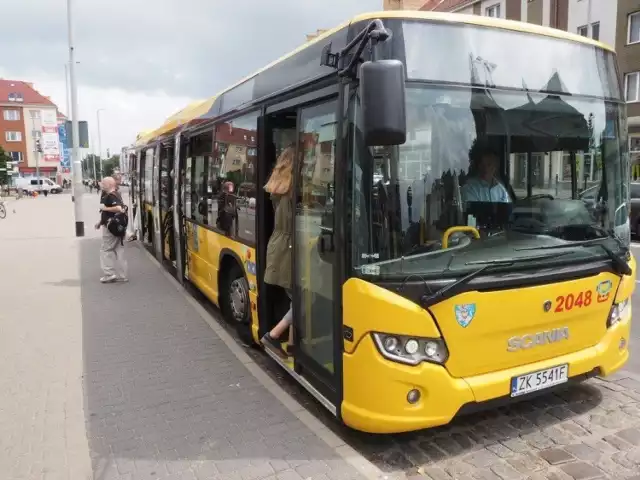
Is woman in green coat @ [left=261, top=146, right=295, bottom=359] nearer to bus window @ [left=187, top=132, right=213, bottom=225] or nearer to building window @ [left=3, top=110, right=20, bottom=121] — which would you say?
bus window @ [left=187, top=132, right=213, bottom=225]

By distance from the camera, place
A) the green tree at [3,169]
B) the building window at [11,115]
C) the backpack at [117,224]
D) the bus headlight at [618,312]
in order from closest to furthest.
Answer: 1. the bus headlight at [618,312]
2. the backpack at [117,224]
3. the green tree at [3,169]
4. the building window at [11,115]

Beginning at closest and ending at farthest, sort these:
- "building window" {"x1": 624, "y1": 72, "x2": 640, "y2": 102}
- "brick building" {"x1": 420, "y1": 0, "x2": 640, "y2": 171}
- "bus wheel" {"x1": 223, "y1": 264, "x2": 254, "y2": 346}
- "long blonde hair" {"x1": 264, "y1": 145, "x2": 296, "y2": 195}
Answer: "long blonde hair" {"x1": 264, "y1": 145, "x2": 296, "y2": 195} → "bus wheel" {"x1": 223, "y1": 264, "x2": 254, "y2": 346} → "brick building" {"x1": 420, "y1": 0, "x2": 640, "y2": 171} → "building window" {"x1": 624, "y1": 72, "x2": 640, "y2": 102}


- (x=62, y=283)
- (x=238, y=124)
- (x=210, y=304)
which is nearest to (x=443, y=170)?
(x=238, y=124)

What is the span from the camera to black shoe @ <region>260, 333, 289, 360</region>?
15.1 feet

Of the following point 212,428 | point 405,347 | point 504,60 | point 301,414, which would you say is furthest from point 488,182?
point 212,428

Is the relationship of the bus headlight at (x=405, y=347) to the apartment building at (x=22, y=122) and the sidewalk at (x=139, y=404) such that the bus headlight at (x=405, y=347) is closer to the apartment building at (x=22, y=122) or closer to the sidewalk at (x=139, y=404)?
the sidewalk at (x=139, y=404)

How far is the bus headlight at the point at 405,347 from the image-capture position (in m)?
3.20

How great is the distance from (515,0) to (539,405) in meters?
33.4

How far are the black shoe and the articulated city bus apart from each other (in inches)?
13.9

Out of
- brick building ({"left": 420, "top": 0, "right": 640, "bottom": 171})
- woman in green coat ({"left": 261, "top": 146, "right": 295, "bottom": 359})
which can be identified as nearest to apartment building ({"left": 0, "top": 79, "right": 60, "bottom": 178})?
brick building ({"left": 420, "top": 0, "right": 640, "bottom": 171})

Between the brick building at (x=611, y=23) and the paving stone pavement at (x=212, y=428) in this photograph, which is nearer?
the paving stone pavement at (x=212, y=428)

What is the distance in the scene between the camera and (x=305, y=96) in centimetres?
395

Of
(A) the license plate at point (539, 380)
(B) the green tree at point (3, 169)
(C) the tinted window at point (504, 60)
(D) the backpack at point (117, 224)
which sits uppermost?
(B) the green tree at point (3, 169)

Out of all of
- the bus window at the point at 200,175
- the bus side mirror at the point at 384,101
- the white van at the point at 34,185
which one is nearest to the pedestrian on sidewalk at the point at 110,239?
the bus window at the point at 200,175
